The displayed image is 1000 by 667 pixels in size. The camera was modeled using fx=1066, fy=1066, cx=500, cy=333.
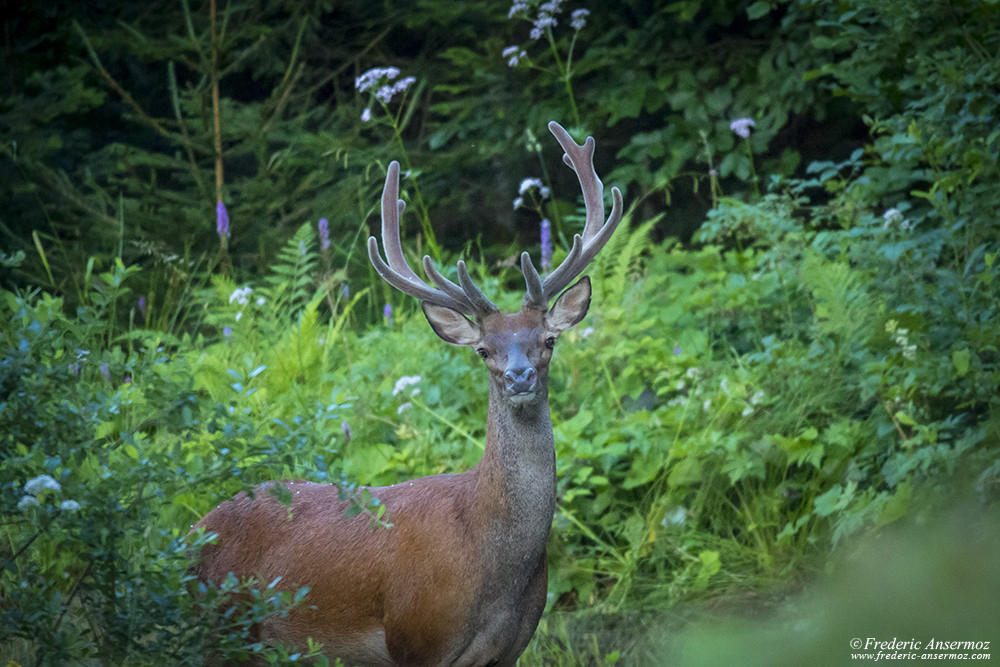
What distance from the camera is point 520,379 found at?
11.0 ft

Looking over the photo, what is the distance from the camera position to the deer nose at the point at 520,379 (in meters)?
3.36

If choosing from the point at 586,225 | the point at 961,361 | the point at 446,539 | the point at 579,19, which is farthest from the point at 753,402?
the point at 579,19

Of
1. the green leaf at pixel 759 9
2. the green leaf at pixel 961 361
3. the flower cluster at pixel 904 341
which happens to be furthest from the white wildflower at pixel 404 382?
the green leaf at pixel 759 9

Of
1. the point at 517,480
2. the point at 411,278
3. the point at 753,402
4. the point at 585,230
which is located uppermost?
the point at 585,230

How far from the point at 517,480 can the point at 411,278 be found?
2.85ft

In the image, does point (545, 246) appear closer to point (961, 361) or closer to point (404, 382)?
point (404, 382)

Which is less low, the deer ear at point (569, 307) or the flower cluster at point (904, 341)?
the deer ear at point (569, 307)

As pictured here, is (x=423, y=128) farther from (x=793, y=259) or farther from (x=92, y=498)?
(x=92, y=498)

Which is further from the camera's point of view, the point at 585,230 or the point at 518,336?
the point at 585,230

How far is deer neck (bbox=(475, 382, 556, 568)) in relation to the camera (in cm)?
337

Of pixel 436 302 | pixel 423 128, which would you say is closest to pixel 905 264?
pixel 436 302

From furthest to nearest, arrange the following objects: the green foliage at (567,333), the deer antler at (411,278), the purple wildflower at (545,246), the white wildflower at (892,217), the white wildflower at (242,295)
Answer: the purple wildflower at (545,246)
the white wildflower at (242,295)
the white wildflower at (892,217)
the deer antler at (411,278)
the green foliage at (567,333)

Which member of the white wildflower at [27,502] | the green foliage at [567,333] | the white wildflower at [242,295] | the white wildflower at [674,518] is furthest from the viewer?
the white wildflower at [242,295]

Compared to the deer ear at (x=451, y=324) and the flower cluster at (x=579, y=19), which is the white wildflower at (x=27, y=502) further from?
the flower cluster at (x=579, y=19)
